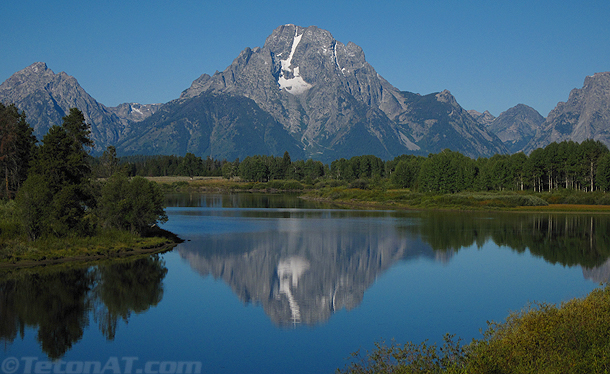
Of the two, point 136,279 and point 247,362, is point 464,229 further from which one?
point 247,362

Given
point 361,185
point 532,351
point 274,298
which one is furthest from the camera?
point 361,185

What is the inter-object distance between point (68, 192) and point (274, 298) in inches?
890

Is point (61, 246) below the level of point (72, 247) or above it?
above

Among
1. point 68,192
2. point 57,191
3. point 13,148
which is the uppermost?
point 13,148

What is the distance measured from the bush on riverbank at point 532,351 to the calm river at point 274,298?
4.40m

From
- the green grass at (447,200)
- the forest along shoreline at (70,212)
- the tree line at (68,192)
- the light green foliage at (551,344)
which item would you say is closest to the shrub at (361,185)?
the green grass at (447,200)

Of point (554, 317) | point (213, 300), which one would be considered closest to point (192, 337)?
point (213, 300)

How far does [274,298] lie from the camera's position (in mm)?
32344

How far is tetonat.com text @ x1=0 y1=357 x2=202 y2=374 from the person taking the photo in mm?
19953

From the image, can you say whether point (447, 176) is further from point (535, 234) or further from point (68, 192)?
point (68, 192)

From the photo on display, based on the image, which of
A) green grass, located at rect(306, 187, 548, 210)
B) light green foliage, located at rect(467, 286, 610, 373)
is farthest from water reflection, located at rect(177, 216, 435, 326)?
green grass, located at rect(306, 187, 548, 210)

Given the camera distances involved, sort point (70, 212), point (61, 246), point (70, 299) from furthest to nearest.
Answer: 1. point (70, 212)
2. point (61, 246)
3. point (70, 299)

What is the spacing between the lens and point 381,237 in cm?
6216

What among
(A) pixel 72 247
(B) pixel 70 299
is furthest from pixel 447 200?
(B) pixel 70 299
